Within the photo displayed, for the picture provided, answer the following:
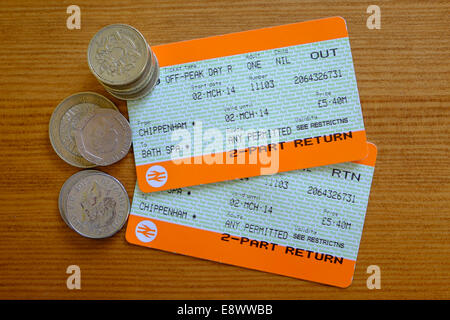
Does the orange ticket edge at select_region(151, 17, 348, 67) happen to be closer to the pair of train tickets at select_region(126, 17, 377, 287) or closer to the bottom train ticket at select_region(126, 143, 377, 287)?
the pair of train tickets at select_region(126, 17, 377, 287)

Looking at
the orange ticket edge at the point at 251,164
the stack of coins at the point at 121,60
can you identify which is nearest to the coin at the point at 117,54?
the stack of coins at the point at 121,60

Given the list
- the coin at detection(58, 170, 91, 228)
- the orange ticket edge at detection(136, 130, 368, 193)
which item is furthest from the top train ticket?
the coin at detection(58, 170, 91, 228)

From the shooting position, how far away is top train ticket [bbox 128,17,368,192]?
2.35ft

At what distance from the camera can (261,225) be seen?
0.74m

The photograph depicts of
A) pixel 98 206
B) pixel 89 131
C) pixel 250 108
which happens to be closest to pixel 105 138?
pixel 89 131

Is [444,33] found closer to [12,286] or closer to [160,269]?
[160,269]

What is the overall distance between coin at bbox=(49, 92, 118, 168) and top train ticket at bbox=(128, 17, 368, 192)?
0.09 meters

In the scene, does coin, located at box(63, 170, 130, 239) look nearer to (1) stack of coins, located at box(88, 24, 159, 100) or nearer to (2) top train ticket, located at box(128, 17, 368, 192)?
(2) top train ticket, located at box(128, 17, 368, 192)

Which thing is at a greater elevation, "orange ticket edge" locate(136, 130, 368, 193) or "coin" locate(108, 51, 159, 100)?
"coin" locate(108, 51, 159, 100)

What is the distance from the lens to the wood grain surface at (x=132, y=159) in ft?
2.41

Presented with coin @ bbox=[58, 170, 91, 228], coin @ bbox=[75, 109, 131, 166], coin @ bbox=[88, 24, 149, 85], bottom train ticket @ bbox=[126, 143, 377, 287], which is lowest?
bottom train ticket @ bbox=[126, 143, 377, 287]

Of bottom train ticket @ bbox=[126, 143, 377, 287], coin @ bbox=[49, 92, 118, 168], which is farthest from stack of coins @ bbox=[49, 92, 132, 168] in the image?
bottom train ticket @ bbox=[126, 143, 377, 287]

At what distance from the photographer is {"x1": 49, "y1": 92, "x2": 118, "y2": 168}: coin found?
2.42 feet

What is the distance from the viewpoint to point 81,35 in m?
0.75
